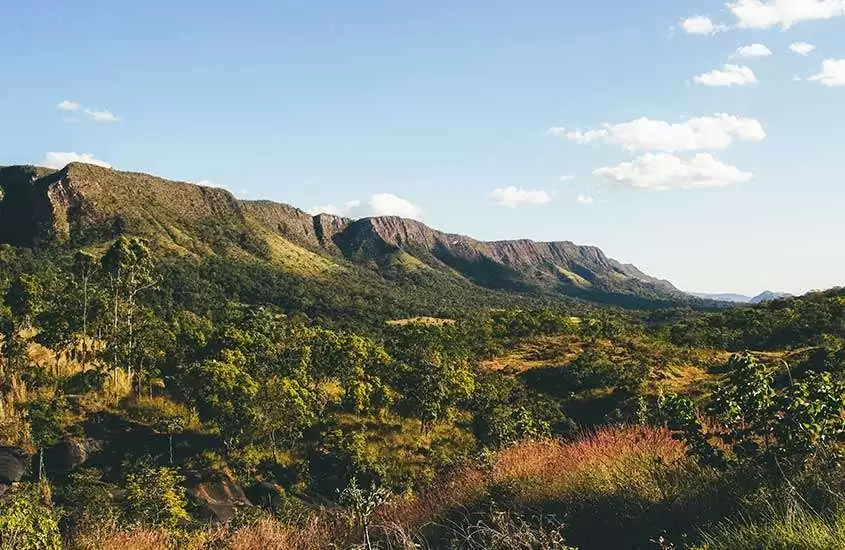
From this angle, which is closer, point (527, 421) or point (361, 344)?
point (527, 421)

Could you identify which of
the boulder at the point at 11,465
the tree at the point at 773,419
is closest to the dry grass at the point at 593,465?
the tree at the point at 773,419

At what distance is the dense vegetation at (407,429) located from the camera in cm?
717

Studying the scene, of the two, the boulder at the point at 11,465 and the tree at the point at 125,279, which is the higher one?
the tree at the point at 125,279

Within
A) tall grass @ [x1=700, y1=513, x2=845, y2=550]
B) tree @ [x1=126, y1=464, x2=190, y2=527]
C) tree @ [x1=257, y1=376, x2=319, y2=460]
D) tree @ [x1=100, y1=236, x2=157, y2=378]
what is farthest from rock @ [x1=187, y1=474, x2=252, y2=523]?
tall grass @ [x1=700, y1=513, x2=845, y2=550]

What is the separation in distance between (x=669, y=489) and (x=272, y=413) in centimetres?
3586

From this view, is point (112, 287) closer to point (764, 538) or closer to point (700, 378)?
point (764, 538)

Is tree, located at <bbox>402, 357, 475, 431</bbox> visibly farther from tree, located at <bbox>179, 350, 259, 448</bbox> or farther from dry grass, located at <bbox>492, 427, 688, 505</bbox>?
dry grass, located at <bbox>492, 427, 688, 505</bbox>

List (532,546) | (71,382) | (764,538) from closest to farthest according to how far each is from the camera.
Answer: (764,538) < (532,546) < (71,382)

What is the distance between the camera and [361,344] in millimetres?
55125

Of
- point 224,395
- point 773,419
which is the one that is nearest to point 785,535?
point 773,419

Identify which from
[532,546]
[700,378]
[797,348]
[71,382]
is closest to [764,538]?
[532,546]

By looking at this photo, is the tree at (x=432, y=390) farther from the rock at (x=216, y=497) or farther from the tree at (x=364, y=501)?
the tree at (x=364, y=501)

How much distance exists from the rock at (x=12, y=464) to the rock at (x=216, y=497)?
8563 millimetres

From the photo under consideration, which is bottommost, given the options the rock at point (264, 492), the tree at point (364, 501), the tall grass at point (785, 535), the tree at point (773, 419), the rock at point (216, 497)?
the rock at point (264, 492)
